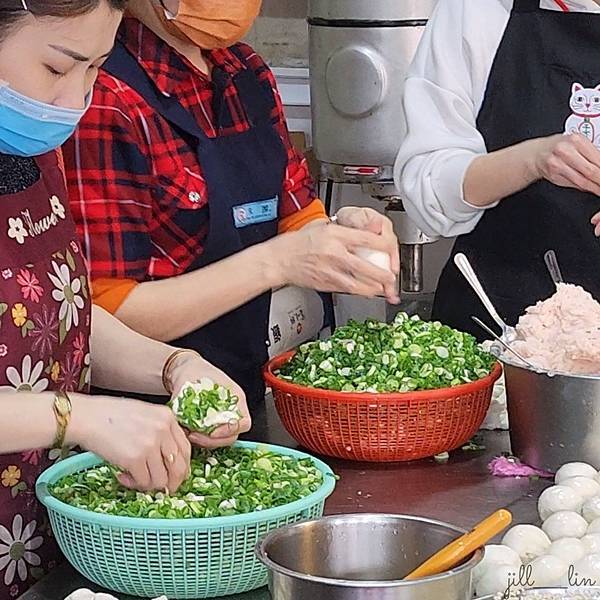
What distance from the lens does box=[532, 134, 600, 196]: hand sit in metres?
2.25

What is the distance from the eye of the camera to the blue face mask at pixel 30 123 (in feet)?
5.29

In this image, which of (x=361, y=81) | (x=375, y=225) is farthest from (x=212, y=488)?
(x=361, y=81)

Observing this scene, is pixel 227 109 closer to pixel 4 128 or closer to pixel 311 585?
pixel 4 128

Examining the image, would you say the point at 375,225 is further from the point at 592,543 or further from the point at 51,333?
the point at 592,543

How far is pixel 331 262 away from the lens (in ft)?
7.06

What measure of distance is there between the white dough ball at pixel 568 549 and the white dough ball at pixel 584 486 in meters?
0.19

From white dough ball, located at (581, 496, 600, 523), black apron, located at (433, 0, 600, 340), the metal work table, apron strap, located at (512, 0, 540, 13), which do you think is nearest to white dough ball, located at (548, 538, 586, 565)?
white dough ball, located at (581, 496, 600, 523)

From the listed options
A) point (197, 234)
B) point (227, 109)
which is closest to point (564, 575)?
point (197, 234)

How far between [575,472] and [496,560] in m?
0.35

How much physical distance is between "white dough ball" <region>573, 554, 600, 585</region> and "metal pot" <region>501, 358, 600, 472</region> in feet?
1.30

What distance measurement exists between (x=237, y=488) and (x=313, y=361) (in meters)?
0.48

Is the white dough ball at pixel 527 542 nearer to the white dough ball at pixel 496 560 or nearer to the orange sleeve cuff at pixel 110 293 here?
the white dough ball at pixel 496 560

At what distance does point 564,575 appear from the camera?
140 centimetres

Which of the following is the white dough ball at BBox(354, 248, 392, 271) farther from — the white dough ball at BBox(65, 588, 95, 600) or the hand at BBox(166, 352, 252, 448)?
the white dough ball at BBox(65, 588, 95, 600)
